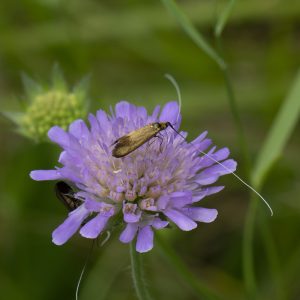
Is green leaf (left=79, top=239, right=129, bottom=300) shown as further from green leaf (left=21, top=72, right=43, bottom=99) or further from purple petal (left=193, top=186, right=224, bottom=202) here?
purple petal (left=193, top=186, right=224, bottom=202)

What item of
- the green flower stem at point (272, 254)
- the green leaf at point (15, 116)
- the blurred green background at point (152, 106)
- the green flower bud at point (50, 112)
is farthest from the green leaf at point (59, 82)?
the green flower stem at point (272, 254)

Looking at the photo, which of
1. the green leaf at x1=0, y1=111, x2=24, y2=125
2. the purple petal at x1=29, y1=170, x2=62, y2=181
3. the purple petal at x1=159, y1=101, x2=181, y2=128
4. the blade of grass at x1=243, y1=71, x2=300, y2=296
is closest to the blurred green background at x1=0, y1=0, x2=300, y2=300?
the blade of grass at x1=243, y1=71, x2=300, y2=296

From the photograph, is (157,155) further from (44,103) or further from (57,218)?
(57,218)

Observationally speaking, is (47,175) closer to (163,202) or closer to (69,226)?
(69,226)

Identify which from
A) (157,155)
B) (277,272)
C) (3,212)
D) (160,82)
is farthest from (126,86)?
(157,155)

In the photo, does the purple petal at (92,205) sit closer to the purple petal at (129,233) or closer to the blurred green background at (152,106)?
the purple petal at (129,233)

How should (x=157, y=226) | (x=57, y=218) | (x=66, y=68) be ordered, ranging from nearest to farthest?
1. (x=157, y=226)
2. (x=57, y=218)
3. (x=66, y=68)

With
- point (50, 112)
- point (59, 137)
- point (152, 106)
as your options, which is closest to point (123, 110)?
point (59, 137)
